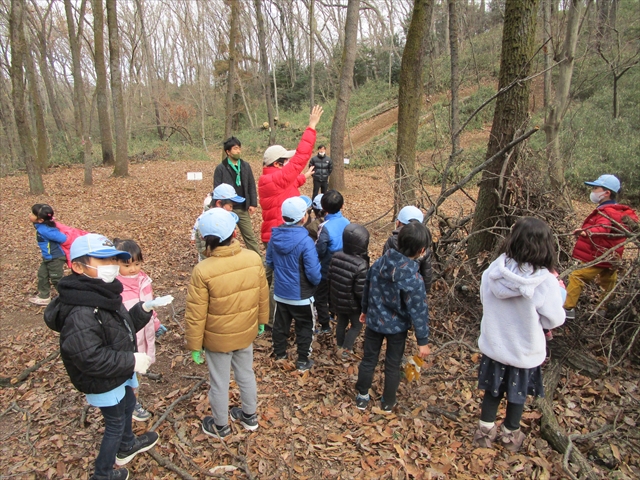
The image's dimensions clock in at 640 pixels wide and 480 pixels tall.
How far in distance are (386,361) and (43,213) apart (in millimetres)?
4832

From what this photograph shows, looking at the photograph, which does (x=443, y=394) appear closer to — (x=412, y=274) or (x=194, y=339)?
(x=412, y=274)

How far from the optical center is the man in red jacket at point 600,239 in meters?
3.99

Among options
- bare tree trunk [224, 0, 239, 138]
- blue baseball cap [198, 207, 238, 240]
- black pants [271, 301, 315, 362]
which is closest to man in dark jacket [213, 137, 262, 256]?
black pants [271, 301, 315, 362]

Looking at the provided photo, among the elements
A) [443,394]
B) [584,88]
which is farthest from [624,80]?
[443,394]

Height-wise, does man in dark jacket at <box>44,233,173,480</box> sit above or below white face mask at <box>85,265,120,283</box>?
below

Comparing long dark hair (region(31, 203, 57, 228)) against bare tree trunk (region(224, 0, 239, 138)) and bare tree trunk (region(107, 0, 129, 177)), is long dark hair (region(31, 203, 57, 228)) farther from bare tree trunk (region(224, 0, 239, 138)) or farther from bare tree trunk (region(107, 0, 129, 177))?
bare tree trunk (region(224, 0, 239, 138))

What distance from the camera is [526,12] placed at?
4438 millimetres

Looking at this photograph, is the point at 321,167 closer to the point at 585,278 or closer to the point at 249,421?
the point at 585,278

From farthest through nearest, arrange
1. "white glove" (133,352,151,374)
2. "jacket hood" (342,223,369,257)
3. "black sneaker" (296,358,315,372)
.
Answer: "black sneaker" (296,358,315,372)
"jacket hood" (342,223,369,257)
"white glove" (133,352,151,374)

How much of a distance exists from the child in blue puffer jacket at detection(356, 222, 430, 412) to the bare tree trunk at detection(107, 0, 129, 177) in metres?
13.8

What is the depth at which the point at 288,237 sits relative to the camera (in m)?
3.79

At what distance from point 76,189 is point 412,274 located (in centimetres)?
1358

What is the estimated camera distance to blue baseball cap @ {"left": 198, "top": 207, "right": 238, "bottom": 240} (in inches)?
111

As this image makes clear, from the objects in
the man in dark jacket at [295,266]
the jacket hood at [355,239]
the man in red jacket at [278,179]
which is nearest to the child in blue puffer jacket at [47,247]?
the man in red jacket at [278,179]
